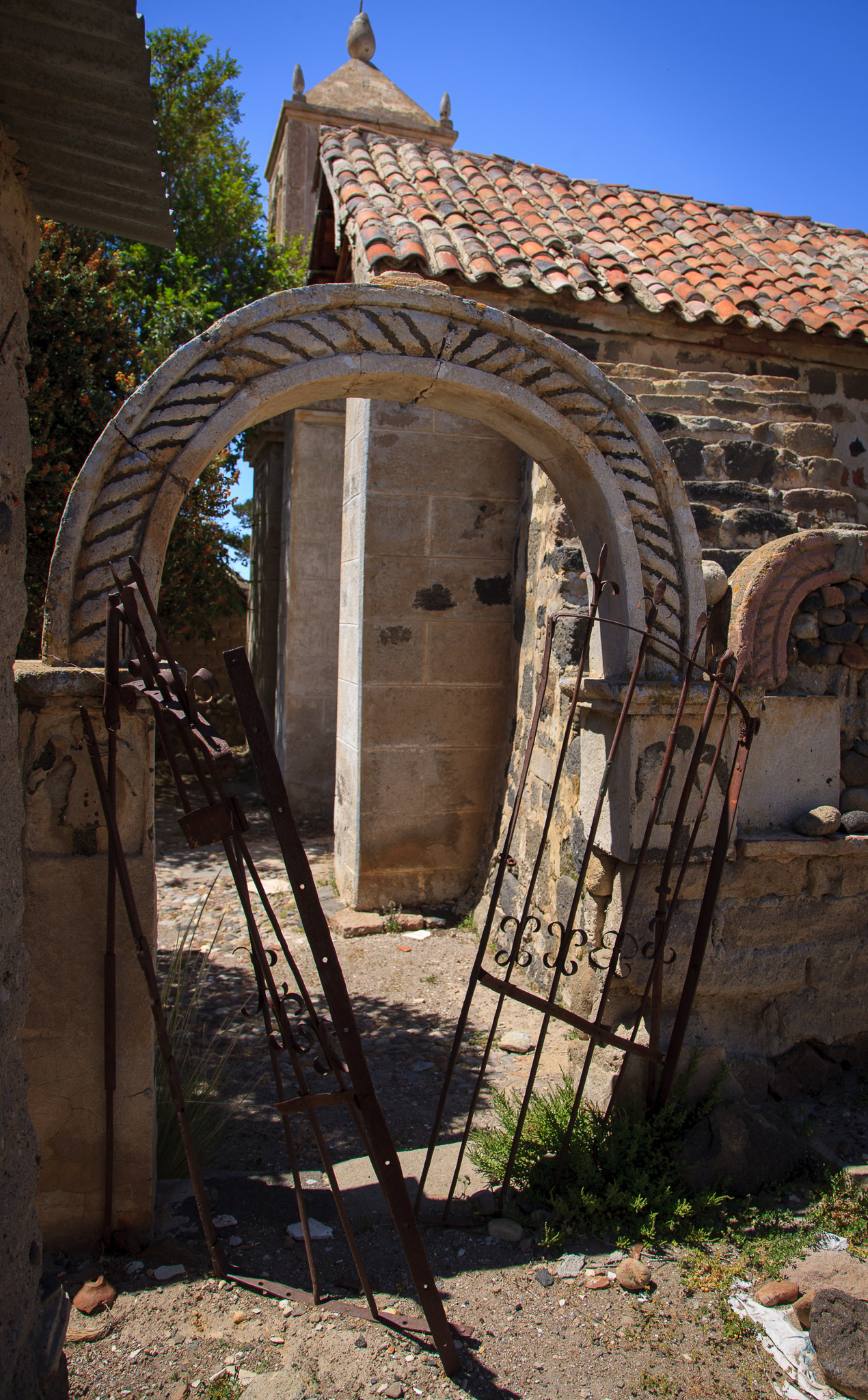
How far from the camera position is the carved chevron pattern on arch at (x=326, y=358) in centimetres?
247

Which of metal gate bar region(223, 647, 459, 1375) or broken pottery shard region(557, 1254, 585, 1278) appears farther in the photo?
broken pottery shard region(557, 1254, 585, 1278)

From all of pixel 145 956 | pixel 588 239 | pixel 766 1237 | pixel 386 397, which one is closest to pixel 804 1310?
pixel 766 1237

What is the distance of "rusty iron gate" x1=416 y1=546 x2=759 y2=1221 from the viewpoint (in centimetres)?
257

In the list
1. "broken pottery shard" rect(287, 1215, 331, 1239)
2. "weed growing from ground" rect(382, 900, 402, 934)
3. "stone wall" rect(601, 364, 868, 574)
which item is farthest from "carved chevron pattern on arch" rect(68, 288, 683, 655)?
"weed growing from ground" rect(382, 900, 402, 934)

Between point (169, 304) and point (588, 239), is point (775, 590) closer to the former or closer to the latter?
point (588, 239)

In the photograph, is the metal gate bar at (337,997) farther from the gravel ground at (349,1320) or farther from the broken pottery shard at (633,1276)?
the broken pottery shard at (633,1276)

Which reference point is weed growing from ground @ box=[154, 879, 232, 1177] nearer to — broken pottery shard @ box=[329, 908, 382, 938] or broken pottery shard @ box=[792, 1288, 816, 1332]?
broken pottery shard @ box=[329, 908, 382, 938]

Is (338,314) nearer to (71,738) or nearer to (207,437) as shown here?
(207,437)

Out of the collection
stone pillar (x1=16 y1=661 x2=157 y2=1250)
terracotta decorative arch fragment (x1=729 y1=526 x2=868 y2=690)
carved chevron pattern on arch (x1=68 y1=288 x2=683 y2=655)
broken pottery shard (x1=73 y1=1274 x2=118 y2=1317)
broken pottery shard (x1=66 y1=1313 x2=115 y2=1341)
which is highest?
carved chevron pattern on arch (x1=68 y1=288 x2=683 y2=655)

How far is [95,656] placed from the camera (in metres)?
2.42

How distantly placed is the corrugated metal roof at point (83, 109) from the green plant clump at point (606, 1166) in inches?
113

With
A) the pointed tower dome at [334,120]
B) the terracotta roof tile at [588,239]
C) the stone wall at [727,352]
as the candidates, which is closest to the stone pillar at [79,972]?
the terracotta roof tile at [588,239]

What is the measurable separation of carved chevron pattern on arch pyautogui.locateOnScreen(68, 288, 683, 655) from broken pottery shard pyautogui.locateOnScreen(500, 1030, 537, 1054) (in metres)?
2.03

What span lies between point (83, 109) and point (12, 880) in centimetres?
148
